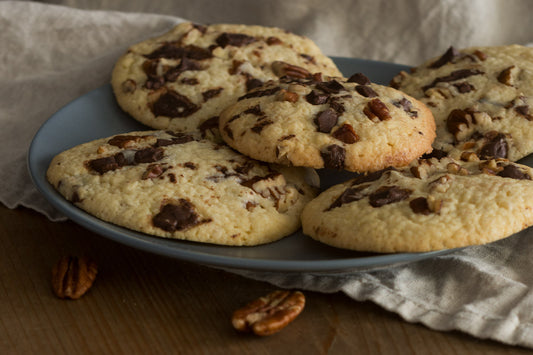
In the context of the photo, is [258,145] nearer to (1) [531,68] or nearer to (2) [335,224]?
(2) [335,224]

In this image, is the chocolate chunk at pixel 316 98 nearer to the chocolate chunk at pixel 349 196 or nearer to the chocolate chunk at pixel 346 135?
the chocolate chunk at pixel 346 135

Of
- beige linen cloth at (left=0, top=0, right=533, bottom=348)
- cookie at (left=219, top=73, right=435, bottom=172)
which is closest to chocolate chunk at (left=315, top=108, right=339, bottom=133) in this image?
cookie at (left=219, top=73, right=435, bottom=172)

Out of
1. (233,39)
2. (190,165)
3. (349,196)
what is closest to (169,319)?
(190,165)

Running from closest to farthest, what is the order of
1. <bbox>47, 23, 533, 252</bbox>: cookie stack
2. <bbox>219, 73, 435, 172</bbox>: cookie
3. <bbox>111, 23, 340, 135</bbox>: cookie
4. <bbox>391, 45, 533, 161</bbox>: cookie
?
<bbox>47, 23, 533, 252</bbox>: cookie stack < <bbox>219, 73, 435, 172</bbox>: cookie < <bbox>391, 45, 533, 161</bbox>: cookie < <bbox>111, 23, 340, 135</bbox>: cookie

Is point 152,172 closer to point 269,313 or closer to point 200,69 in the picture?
point 269,313

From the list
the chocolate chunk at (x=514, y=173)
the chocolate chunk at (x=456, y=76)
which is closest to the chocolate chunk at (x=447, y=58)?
the chocolate chunk at (x=456, y=76)

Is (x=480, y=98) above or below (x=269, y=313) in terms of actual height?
above

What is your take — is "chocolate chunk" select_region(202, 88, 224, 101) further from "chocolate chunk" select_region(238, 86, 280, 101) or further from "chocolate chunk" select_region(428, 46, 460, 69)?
"chocolate chunk" select_region(428, 46, 460, 69)
